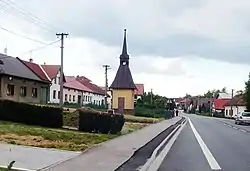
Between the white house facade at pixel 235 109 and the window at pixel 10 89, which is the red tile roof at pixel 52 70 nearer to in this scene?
the window at pixel 10 89

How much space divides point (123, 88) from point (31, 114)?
51.5 m

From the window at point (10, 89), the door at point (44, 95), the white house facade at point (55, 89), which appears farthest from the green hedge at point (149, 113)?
the window at point (10, 89)

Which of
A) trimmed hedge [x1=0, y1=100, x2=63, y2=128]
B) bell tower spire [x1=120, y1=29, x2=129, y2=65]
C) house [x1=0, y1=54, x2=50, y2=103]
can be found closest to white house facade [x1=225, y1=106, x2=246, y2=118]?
bell tower spire [x1=120, y1=29, x2=129, y2=65]

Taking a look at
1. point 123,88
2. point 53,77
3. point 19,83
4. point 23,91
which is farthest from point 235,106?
point 19,83

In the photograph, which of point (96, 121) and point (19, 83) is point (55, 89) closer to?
point (19, 83)

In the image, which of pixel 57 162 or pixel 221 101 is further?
pixel 221 101

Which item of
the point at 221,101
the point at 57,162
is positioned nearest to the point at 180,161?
the point at 57,162

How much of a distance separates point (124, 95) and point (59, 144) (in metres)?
61.4

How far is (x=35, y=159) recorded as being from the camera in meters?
12.9

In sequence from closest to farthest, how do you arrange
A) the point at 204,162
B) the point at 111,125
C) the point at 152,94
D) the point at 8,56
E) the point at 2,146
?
1. the point at 204,162
2. the point at 2,146
3. the point at 111,125
4. the point at 8,56
5. the point at 152,94

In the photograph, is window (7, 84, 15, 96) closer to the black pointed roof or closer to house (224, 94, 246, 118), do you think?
the black pointed roof

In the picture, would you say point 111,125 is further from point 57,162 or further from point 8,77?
point 8,77

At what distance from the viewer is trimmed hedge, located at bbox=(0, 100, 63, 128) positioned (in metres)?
27.8

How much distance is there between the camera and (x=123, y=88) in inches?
3127
